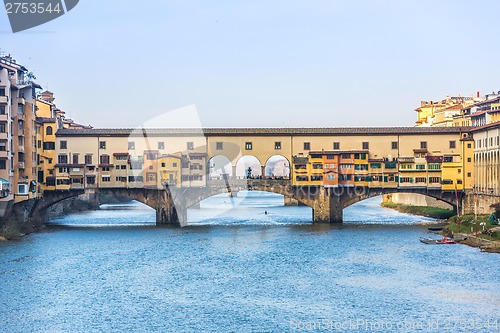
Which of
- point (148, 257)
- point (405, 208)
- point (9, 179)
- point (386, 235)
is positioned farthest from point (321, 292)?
point (405, 208)

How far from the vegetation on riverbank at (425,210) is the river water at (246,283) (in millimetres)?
15919

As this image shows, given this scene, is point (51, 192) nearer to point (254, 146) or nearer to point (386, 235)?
point (254, 146)

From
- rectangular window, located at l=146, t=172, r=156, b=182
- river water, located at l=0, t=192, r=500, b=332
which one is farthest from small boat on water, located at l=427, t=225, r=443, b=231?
rectangular window, located at l=146, t=172, r=156, b=182

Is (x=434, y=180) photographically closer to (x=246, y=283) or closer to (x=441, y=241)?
(x=441, y=241)

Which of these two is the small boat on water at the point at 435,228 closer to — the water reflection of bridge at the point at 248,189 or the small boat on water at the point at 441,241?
the water reflection of bridge at the point at 248,189

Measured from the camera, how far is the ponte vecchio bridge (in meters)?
60.1

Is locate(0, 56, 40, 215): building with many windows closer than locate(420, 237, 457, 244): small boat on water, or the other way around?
locate(420, 237, 457, 244): small boat on water

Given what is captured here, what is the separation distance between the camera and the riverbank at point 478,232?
42162mm

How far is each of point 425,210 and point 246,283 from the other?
42554 mm

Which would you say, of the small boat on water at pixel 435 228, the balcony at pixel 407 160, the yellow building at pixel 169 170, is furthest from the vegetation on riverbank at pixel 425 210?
the yellow building at pixel 169 170

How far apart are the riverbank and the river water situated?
1.17m

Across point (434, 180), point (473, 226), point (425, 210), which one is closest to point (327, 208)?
point (434, 180)

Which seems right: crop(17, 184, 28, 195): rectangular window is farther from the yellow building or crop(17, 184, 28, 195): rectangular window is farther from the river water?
the yellow building

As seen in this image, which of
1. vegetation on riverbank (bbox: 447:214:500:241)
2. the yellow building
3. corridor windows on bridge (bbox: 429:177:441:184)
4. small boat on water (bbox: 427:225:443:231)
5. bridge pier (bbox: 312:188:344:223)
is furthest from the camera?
the yellow building
